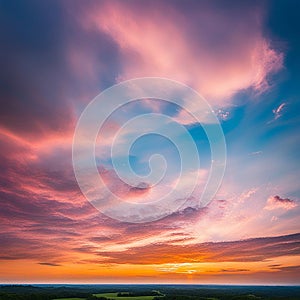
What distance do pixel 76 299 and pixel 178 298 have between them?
5505 centimetres

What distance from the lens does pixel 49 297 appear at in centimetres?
17512

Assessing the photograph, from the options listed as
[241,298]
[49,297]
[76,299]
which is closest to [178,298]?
[241,298]

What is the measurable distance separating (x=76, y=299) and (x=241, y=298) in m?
87.1

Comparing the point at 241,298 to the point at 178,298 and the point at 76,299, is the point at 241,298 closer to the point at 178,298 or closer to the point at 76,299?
the point at 178,298

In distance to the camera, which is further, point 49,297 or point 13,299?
point 49,297

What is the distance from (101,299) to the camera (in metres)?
170

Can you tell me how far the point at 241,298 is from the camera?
549 feet

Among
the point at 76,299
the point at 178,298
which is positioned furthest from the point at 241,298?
the point at 76,299

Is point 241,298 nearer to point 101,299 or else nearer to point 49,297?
point 101,299

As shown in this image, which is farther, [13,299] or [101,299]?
[101,299]

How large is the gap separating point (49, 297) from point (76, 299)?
1640cm

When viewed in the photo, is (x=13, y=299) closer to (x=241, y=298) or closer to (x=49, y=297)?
(x=49, y=297)

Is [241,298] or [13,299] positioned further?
[241,298]

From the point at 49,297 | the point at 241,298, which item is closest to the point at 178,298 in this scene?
the point at 241,298
